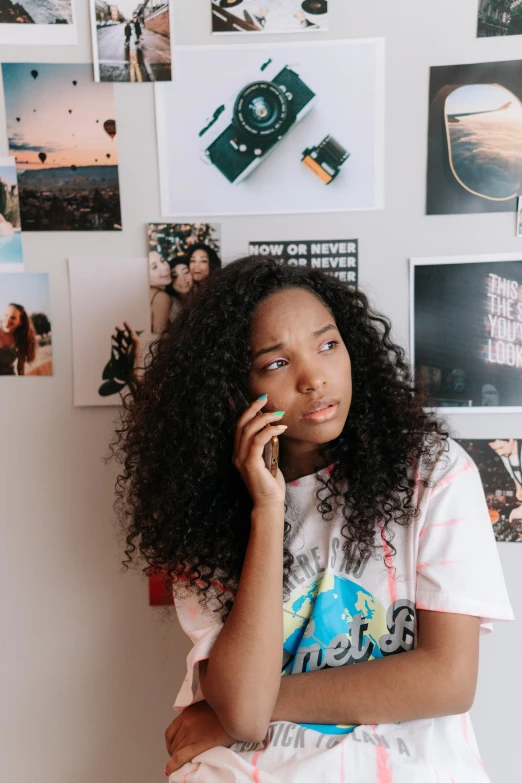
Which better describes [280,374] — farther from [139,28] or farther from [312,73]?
[139,28]

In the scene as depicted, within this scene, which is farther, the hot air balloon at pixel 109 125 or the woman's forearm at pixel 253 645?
the hot air balloon at pixel 109 125

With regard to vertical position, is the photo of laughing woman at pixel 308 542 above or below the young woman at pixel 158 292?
below

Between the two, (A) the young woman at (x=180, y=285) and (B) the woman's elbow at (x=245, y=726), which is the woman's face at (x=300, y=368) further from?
(B) the woman's elbow at (x=245, y=726)

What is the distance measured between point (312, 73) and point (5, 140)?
565mm

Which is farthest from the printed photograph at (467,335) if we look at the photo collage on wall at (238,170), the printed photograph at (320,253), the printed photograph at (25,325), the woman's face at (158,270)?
the printed photograph at (25,325)

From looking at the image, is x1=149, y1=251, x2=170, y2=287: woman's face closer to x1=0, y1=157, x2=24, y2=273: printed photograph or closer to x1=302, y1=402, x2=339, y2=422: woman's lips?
x1=0, y1=157, x2=24, y2=273: printed photograph

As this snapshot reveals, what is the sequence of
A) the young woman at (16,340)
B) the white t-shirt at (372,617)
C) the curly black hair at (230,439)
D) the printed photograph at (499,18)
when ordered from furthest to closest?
the young woman at (16,340)
the printed photograph at (499,18)
the curly black hair at (230,439)
the white t-shirt at (372,617)

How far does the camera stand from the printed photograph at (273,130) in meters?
1.05

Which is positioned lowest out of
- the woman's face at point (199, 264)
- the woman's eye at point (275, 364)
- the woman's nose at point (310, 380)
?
the woman's nose at point (310, 380)

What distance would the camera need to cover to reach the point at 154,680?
117cm

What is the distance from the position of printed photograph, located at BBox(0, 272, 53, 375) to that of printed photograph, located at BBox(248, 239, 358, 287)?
0.40 metres

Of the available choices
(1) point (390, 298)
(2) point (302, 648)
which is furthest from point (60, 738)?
(1) point (390, 298)

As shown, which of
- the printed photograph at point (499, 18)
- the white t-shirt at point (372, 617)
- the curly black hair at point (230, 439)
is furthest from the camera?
the printed photograph at point (499, 18)

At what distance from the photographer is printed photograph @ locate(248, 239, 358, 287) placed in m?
1.09
